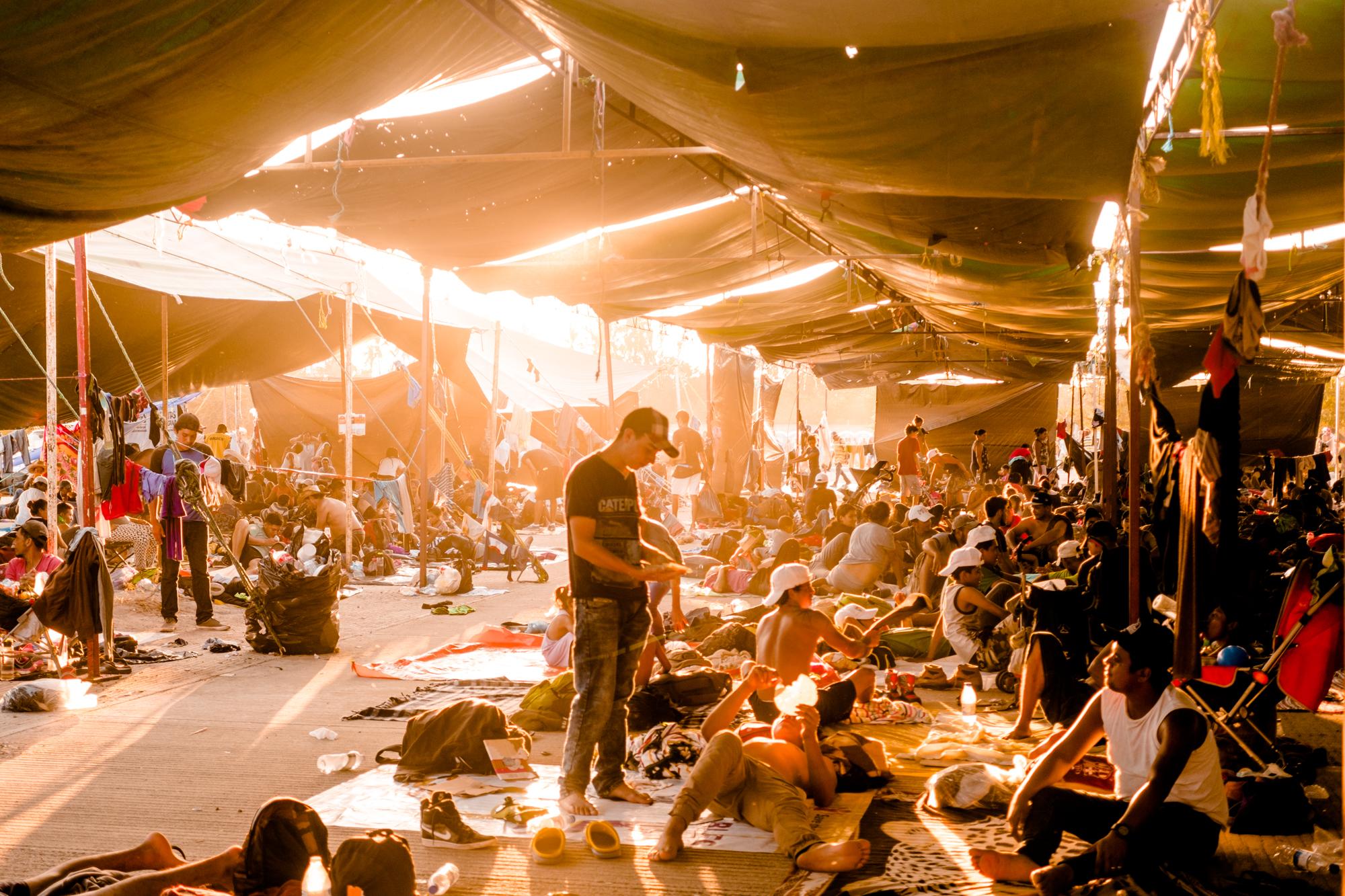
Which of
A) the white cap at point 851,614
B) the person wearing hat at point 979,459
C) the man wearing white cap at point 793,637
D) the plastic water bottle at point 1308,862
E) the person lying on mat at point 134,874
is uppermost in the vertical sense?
the person wearing hat at point 979,459

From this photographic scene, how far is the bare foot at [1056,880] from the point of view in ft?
13.7

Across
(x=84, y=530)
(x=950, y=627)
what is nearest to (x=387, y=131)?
(x=84, y=530)

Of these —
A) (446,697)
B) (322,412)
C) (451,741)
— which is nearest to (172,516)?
(446,697)

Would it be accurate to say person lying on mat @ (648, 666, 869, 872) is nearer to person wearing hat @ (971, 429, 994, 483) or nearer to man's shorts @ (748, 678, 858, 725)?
man's shorts @ (748, 678, 858, 725)

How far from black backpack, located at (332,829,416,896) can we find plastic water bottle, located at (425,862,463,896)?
1.00 ft

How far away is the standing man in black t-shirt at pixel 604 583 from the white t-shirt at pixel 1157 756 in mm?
2082

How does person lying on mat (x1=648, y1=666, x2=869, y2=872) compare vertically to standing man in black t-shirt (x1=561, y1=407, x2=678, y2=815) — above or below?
below

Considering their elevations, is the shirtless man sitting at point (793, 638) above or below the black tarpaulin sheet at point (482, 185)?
below

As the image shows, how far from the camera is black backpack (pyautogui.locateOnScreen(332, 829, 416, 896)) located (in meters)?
3.86

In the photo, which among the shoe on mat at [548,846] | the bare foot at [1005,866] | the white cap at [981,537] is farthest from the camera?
the white cap at [981,537]

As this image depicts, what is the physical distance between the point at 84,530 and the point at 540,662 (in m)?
3.60

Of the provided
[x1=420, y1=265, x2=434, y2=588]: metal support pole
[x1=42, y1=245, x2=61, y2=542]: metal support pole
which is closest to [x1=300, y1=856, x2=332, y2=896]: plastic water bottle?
[x1=42, y1=245, x2=61, y2=542]: metal support pole

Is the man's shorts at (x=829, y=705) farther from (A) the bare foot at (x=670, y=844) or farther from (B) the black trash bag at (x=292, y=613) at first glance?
(B) the black trash bag at (x=292, y=613)

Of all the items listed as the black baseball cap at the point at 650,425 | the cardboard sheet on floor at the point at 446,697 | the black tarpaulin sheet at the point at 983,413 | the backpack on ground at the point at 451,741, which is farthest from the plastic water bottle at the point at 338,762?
the black tarpaulin sheet at the point at 983,413
